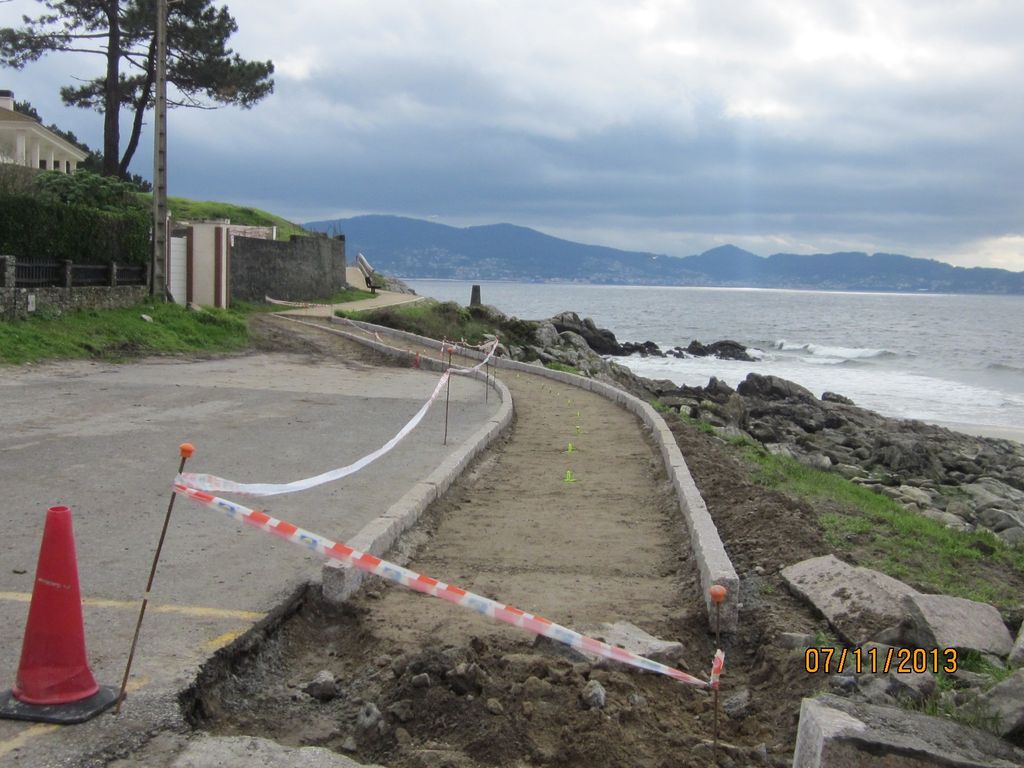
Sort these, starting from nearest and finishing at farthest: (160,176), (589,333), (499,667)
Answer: (499,667) < (160,176) < (589,333)

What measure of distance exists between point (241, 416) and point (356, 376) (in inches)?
274

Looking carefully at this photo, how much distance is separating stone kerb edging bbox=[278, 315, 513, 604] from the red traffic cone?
1.82 metres

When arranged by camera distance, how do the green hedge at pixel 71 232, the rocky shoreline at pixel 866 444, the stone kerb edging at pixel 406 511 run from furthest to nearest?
1. the green hedge at pixel 71 232
2. the rocky shoreline at pixel 866 444
3. the stone kerb edging at pixel 406 511

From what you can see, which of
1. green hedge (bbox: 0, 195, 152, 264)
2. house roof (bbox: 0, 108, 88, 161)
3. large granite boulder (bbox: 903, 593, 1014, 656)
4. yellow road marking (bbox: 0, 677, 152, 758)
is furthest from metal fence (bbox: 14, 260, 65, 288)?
house roof (bbox: 0, 108, 88, 161)

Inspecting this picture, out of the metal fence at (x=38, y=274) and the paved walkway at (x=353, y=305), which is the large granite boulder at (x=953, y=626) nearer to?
the metal fence at (x=38, y=274)

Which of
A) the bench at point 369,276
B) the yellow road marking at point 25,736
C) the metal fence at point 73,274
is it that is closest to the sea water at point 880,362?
the bench at point 369,276

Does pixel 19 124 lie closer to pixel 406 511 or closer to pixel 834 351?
pixel 406 511

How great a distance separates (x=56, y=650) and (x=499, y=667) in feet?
6.72

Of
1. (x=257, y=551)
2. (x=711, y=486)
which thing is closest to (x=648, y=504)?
(x=711, y=486)

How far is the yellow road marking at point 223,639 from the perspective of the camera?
5.06 m

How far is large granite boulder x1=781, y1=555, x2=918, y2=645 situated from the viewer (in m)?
5.81

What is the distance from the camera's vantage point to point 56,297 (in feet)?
71.7

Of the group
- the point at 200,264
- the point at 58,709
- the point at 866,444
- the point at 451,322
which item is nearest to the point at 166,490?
the point at 58,709

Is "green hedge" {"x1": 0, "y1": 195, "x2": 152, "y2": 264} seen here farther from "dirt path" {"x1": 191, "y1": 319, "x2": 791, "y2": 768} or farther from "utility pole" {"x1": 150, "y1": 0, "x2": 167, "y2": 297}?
"dirt path" {"x1": 191, "y1": 319, "x2": 791, "y2": 768}
